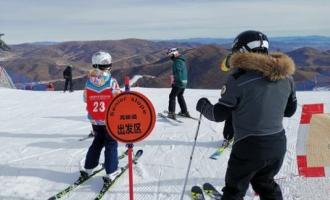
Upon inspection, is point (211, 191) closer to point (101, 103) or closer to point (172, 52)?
point (101, 103)

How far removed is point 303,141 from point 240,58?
237 cm

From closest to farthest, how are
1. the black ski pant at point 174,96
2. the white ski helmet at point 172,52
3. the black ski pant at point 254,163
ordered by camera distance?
the black ski pant at point 254,163
the white ski helmet at point 172,52
the black ski pant at point 174,96

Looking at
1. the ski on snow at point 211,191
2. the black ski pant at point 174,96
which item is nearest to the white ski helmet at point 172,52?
the black ski pant at point 174,96

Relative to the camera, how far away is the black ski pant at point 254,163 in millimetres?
3938

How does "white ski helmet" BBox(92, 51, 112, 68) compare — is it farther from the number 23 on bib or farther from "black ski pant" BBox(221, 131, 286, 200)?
"black ski pant" BBox(221, 131, 286, 200)

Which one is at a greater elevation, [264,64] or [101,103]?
[264,64]

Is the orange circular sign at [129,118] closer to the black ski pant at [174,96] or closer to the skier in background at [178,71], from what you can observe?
the skier in background at [178,71]

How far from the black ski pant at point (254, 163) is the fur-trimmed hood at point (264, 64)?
547mm

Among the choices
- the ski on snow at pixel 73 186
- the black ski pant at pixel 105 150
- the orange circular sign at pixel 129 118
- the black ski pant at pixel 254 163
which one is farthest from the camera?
the black ski pant at pixel 105 150

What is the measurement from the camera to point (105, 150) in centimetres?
637

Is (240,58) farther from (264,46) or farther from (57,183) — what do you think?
(57,183)

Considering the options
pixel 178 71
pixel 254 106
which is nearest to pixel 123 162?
pixel 254 106

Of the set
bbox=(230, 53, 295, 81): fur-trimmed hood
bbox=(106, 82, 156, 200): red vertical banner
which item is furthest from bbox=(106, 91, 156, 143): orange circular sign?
bbox=(230, 53, 295, 81): fur-trimmed hood

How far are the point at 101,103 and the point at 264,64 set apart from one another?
10.4ft
